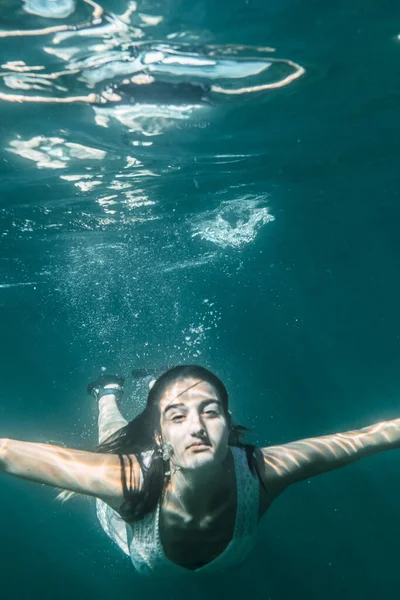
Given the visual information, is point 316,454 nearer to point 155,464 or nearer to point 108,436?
point 155,464

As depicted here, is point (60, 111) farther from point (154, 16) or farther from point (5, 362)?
point (5, 362)

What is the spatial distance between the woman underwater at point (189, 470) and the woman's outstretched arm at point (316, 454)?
0.04 feet

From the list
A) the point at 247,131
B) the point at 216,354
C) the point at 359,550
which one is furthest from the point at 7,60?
the point at 216,354

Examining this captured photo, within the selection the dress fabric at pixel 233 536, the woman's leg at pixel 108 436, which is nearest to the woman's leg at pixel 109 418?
the woman's leg at pixel 108 436

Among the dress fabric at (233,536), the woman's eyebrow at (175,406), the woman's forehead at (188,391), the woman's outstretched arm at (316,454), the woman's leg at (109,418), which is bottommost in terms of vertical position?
the dress fabric at (233,536)

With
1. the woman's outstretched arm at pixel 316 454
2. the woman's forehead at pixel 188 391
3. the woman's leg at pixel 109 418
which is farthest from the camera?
the woman's leg at pixel 109 418

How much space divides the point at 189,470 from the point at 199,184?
11432 millimetres

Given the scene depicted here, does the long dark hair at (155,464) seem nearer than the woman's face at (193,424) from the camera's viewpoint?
No

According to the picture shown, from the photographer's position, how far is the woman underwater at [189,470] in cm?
Result: 342

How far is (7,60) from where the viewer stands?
6.07 metres

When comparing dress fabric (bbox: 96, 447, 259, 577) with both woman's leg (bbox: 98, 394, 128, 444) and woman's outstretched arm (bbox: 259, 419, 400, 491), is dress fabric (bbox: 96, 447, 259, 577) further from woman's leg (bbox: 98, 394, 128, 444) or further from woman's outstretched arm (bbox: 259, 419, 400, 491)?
woman's leg (bbox: 98, 394, 128, 444)

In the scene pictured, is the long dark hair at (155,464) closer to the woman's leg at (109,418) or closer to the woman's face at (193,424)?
the woman's face at (193,424)

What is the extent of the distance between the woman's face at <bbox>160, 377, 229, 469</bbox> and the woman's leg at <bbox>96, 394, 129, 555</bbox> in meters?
3.58

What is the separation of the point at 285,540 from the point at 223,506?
1107 cm
